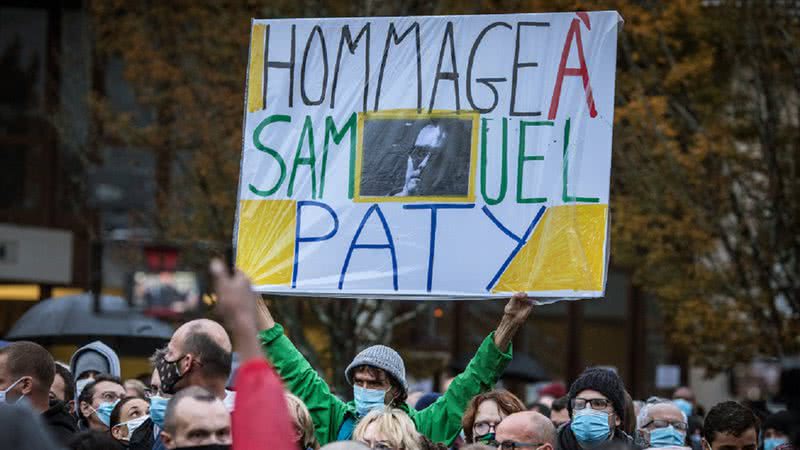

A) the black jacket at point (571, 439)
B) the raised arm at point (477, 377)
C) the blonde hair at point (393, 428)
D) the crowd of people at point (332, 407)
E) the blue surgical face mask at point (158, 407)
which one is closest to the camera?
the crowd of people at point (332, 407)

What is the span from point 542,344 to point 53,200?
8.79m

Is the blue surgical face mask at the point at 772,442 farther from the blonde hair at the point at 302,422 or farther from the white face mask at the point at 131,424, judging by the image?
the blonde hair at the point at 302,422

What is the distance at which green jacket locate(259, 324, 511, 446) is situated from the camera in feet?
23.3

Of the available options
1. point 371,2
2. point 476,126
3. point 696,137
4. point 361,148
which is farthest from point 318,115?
point 696,137

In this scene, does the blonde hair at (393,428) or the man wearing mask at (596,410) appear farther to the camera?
the man wearing mask at (596,410)

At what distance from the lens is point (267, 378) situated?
425cm

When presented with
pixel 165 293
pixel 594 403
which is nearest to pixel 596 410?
pixel 594 403

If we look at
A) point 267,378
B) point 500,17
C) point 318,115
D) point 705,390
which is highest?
point 500,17

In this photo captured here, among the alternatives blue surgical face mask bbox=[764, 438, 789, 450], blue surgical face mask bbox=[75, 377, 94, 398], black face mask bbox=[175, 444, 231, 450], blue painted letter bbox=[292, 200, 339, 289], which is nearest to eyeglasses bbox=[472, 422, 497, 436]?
blue painted letter bbox=[292, 200, 339, 289]

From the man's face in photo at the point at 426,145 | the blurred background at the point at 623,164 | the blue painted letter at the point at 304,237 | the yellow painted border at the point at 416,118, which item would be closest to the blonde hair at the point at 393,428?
the blue painted letter at the point at 304,237

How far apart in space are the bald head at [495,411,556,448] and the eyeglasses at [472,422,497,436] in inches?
44.5

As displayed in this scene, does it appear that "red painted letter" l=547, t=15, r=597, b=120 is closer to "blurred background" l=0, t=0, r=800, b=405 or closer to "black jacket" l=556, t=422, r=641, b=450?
"black jacket" l=556, t=422, r=641, b=450

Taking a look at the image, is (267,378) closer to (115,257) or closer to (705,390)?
(115,257)

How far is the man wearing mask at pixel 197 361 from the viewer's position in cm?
608
